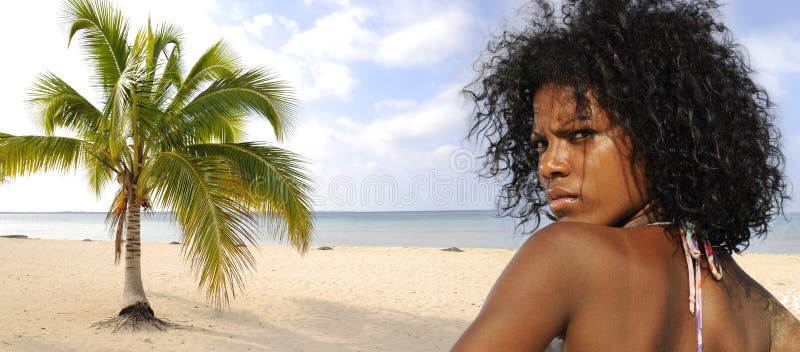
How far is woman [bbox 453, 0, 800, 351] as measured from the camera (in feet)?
2.54

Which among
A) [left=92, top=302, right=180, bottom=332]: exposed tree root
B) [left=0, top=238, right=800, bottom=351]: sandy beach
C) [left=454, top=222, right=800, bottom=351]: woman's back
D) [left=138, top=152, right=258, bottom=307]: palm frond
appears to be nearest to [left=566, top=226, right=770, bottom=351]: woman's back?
[left=454, top=222, right=800, bottom=351]: woman's back

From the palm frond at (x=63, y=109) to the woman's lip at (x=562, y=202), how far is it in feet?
29.6

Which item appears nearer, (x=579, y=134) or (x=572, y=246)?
(x=572, y=246)

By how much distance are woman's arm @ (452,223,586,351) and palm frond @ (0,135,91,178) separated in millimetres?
9671

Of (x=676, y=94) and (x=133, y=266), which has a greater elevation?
(x=676, y=94)

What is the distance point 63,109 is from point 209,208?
11.6 ft

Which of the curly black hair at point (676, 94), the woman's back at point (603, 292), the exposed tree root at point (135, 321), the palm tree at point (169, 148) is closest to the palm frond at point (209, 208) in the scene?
the palm tree at point (169, 148)

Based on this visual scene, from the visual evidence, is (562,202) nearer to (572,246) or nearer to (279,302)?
(572,246)

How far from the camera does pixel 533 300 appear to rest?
75 cm

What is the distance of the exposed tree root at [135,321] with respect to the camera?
9758mm

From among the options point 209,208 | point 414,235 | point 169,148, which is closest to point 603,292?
point 209,208

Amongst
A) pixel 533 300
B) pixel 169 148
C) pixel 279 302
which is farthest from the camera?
pixel 279 302

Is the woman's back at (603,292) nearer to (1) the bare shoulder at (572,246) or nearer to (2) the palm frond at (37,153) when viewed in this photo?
(1) the bare shoulder at (572,246)

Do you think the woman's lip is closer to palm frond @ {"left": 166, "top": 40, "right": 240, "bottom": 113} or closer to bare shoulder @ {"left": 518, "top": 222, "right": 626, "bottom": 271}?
bare shoulder @ {"left": 518, "top": 222, "right": 626, "bottom": 271}
